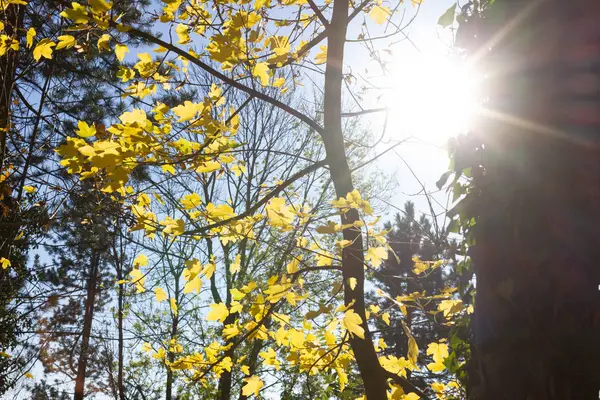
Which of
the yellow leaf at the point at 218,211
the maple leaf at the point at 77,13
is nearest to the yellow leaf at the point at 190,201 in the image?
the yellow leaf at the point at 218,211

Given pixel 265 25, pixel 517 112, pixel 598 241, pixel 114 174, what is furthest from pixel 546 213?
pixel 265 25

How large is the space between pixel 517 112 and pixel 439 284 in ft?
47.8

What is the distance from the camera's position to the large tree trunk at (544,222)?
85cm

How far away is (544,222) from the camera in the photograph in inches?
35.1

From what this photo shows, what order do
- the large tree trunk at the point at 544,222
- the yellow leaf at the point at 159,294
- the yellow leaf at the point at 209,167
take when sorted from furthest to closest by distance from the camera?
the yellow leaf at the point at 159,294 < the yellow leaf at the point at 209,167 < the large tree trunk at the point at 544,222

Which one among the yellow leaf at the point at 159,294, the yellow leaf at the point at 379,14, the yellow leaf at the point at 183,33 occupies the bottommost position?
the yellow leaf at the point at 159,294

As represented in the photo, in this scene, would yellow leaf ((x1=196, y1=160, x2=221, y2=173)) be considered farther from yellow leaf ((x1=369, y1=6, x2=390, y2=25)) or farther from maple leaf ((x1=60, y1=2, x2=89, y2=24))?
yellow leaf ((x1=369, y1=6, x2=390, y2=25))

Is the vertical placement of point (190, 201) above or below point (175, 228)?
above

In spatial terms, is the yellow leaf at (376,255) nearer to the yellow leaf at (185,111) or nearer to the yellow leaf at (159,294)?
the yellow leaf at (185,111)

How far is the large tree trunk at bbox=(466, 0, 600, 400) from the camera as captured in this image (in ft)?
2.77

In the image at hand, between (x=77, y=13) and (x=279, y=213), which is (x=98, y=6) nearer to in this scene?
(x=77, y=13)

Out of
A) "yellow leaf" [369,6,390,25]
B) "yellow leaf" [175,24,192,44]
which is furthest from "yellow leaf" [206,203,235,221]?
"yellow leaf" [369,6,390,25]

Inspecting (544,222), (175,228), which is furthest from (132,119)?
(544,222)

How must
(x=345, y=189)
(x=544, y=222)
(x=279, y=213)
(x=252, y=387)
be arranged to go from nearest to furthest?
(x=544, y=222), (x=279, y=213), (x=252, y=387), (x=345, y=189)
